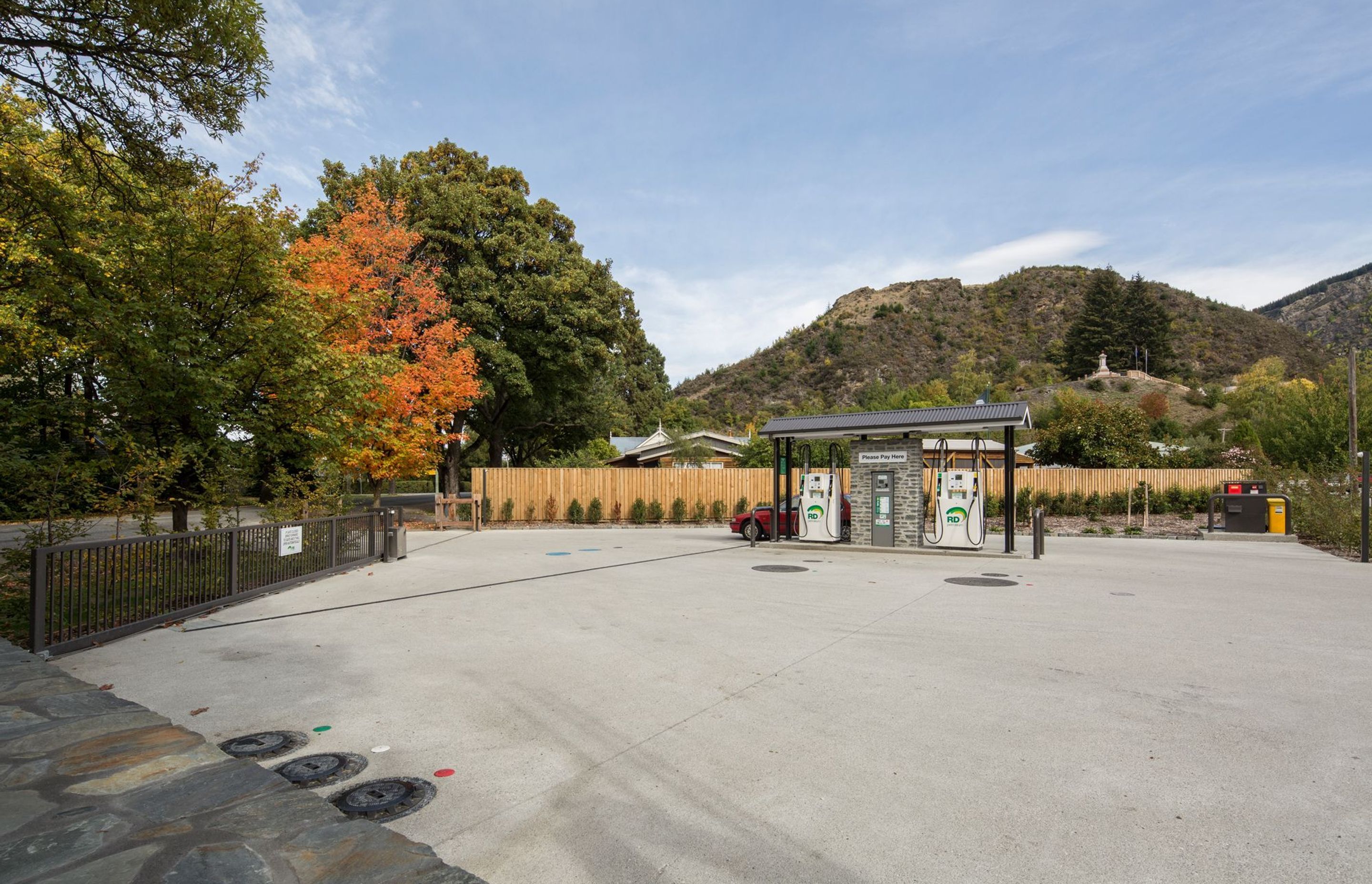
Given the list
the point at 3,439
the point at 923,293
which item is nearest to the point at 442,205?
the point at 3,439

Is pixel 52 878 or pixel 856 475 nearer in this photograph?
pixel 52 878

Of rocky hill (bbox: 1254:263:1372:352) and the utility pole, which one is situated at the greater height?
rocky hill (bbox: 1254:263:1372:352)

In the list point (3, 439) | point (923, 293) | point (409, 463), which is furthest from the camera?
point (923, 293)

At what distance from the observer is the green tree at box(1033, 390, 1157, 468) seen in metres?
31.9

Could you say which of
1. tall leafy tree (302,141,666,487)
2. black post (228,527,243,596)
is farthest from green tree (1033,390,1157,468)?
black post (228,527,243,596)

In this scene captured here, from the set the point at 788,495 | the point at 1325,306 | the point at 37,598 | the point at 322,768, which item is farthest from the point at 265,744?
the point at 1325,306

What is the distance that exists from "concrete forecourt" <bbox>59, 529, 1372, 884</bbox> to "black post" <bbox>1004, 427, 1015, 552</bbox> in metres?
5.37

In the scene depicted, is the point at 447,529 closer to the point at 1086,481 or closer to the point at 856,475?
the point at 856,475

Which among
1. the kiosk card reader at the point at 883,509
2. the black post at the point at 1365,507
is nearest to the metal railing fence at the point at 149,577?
the kiosk card reader at the point at 883,509

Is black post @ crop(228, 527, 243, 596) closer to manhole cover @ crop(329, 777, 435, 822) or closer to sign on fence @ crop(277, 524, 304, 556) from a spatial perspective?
sign on fence @ crop(277, 524, 304, 556)

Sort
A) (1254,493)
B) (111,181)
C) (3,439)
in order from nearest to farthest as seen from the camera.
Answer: (111,181), (3,439), (1254,493)

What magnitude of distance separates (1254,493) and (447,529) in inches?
996

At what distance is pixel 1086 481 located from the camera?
2811 centimetres

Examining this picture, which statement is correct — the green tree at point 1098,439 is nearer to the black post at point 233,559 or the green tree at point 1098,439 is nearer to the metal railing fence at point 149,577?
the metal railing fence at point 149,577
